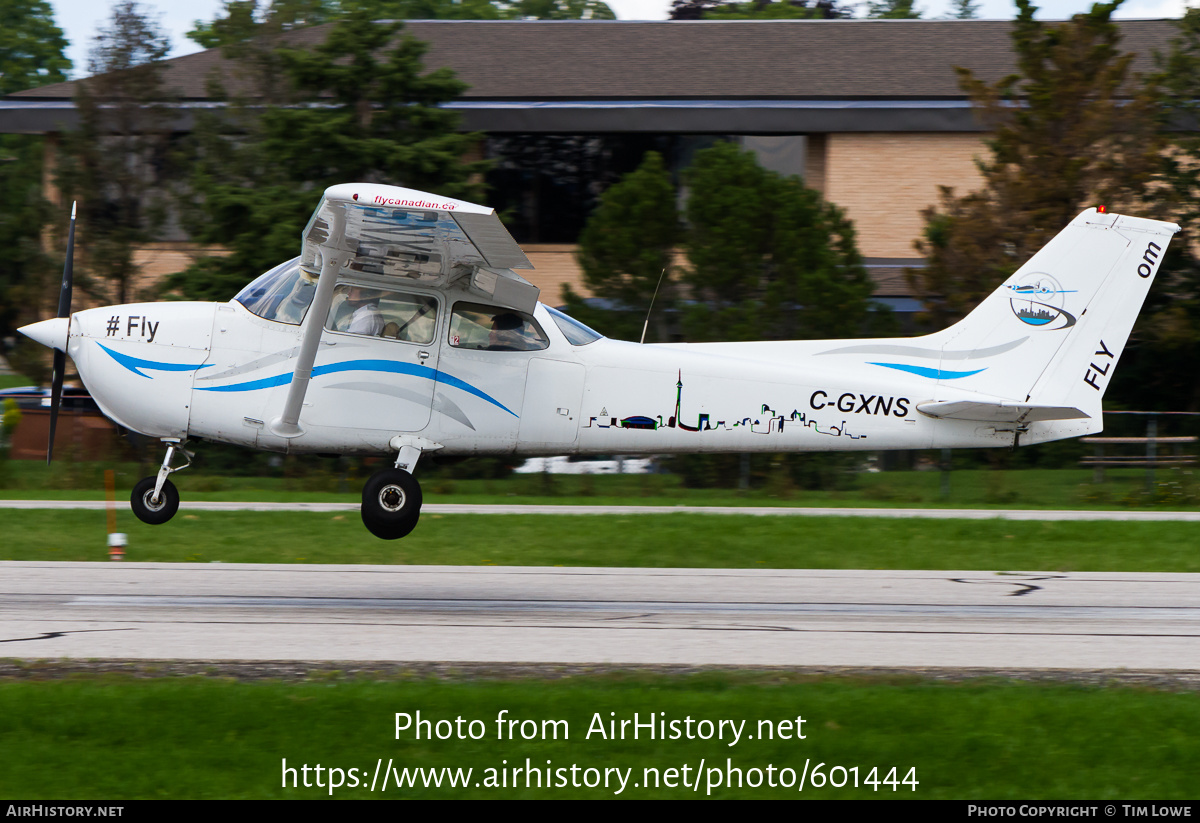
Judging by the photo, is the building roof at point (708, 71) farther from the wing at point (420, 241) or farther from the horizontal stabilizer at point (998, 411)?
the horizontal stabilizer at point (998, 411)

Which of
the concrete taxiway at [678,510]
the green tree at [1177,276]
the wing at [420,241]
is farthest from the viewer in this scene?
the green tree at [1177,276]

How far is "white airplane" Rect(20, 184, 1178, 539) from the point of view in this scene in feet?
32.6

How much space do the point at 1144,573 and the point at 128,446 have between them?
49.8 feet

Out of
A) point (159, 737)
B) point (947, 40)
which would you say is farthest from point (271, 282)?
point (947, 40)

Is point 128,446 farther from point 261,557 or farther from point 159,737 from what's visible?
point 159,737

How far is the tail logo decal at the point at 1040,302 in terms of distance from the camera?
10.8m

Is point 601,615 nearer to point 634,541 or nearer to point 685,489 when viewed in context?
point 634,541

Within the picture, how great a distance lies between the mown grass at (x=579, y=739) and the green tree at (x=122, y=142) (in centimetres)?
2082

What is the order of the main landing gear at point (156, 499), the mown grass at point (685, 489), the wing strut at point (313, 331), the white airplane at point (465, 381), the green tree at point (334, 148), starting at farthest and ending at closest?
the green tree at point (334, 148)
the mown grass at point (685, 489)
the main landing gear at point (156, 499)
the white airplane at point (465, 381)
the wing strut at point (313, 331)

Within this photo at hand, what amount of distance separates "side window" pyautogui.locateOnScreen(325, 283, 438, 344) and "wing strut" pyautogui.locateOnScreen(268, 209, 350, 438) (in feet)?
0.84

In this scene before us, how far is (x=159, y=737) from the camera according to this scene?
19.6 ft

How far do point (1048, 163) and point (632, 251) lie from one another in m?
7.05

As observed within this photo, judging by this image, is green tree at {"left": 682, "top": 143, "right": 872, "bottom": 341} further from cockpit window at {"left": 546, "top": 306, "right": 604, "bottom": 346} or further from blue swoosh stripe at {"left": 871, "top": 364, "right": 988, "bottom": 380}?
cockpit window at {"left": 546, "top": 306, "right": 604, "bottom": 346}

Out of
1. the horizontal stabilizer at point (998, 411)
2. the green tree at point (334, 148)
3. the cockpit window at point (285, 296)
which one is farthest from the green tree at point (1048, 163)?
the cockpit window at point (285, 296)
